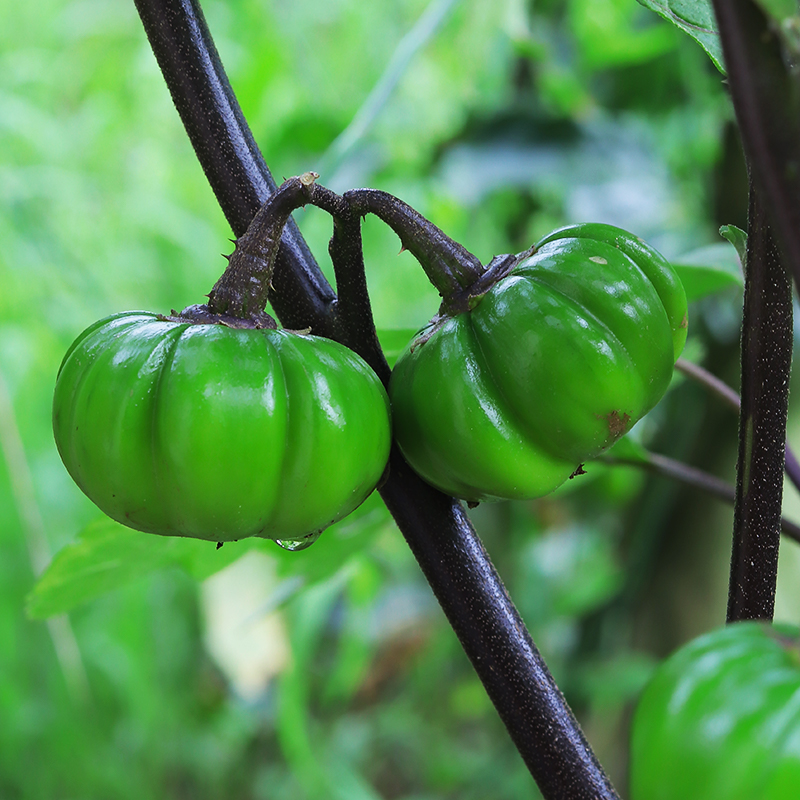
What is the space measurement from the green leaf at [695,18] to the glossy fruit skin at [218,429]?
0.15 meters

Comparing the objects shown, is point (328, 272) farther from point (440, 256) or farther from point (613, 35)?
point (440, 256)

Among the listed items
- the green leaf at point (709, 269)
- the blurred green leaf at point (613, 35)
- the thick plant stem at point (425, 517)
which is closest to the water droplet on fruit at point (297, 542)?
the thick plant stem at point (425, 517)

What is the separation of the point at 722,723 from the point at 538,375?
4.9 inches

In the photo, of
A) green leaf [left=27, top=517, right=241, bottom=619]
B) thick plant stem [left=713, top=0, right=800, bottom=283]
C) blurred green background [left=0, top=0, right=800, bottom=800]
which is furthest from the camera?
blurred green background [left=0, top=0, right=800, bottom=800]

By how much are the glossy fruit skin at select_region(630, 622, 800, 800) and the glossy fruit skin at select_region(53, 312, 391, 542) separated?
0.12 metres

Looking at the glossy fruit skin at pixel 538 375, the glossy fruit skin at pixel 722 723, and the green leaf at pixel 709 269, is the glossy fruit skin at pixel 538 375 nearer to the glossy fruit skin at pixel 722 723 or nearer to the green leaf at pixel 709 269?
the glossy fruit skin at pixel 722 723

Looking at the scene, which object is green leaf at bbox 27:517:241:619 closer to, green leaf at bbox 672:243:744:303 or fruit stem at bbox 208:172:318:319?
fruit stem at bbox 208:172:318:319

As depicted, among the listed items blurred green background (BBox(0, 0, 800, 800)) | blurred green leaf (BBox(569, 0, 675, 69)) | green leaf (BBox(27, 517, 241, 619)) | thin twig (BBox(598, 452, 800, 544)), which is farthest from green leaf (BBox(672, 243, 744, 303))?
blurred green leaf (BBox(569, 0, 675, 69))

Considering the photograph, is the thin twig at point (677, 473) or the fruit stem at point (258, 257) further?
the thin twig at point (677, 473)

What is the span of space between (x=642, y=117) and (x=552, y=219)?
211mm

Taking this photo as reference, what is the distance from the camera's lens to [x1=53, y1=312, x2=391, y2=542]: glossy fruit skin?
0.82 ft

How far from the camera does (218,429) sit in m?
0.25

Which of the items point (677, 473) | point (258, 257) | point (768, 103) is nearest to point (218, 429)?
point (258, 257)

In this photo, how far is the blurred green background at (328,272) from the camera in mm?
1117
